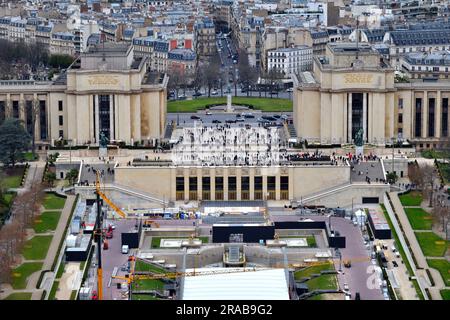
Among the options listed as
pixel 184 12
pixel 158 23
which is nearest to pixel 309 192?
pixel 158 23

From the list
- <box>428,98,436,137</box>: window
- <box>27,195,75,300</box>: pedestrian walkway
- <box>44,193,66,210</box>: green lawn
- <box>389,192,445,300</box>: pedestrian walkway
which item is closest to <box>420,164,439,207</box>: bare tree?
<box>389,192,445,300</box>: pedestrian walkway

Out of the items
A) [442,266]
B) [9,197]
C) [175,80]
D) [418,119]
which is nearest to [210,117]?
[175,80]

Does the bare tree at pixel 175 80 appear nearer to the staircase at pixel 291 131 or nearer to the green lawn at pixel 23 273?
the staircase at pixel 291 131

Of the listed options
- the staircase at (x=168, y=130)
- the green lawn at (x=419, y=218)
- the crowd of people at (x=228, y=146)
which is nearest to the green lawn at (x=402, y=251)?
the green lawn at (x=419, y=218)

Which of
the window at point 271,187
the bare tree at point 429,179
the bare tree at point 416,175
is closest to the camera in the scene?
the bare tree at point 429,179

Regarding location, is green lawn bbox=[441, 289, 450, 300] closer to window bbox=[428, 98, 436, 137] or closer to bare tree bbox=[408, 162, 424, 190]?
bare tree bbox=[408, 162, 424, 190]
